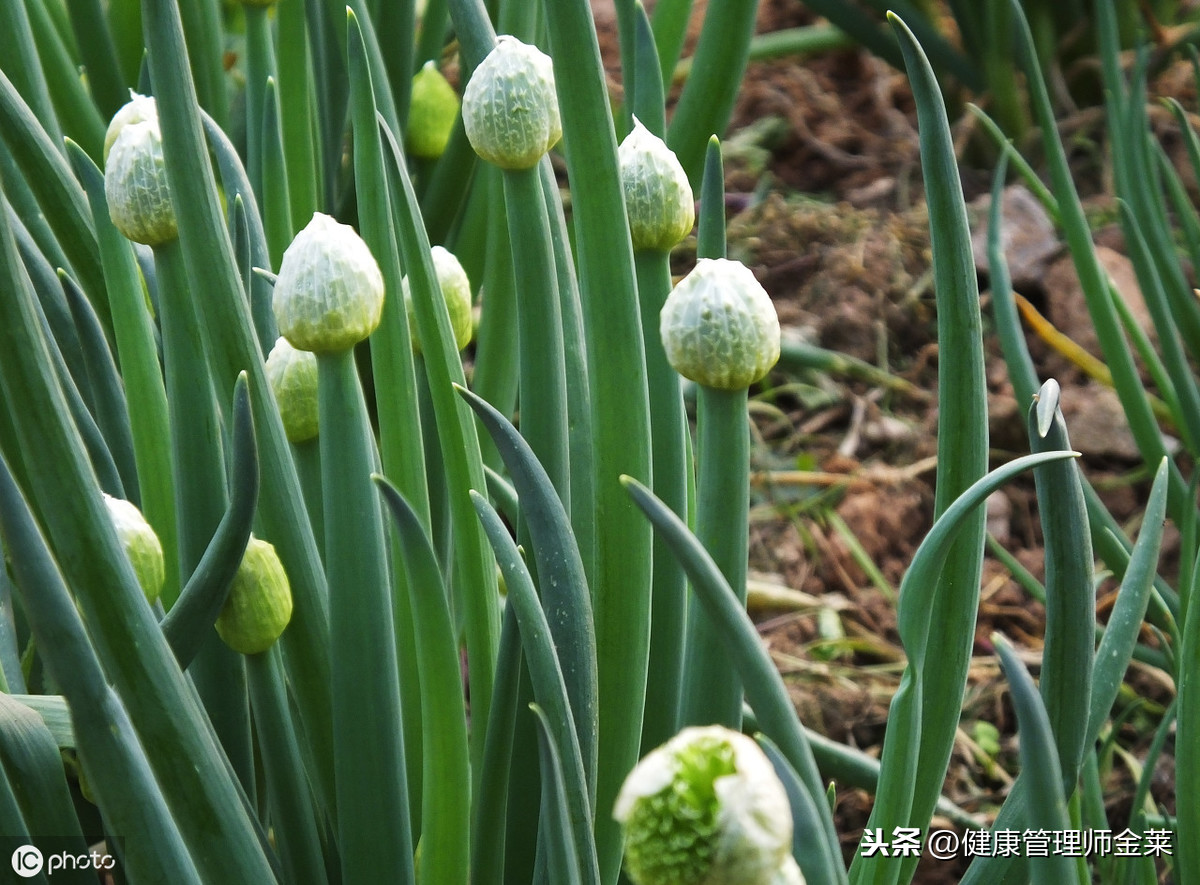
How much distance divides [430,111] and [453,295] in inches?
19.8

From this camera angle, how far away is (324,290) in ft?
1.60

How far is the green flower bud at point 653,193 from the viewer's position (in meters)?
0.57

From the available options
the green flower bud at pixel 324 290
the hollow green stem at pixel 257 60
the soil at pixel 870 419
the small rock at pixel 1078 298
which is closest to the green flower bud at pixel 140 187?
the green flower bud at pixel 324 290

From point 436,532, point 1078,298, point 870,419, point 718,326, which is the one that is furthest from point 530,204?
point 1078,298

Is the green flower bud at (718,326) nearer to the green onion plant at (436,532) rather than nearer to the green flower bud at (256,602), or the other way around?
the green onion plant at (436,532)

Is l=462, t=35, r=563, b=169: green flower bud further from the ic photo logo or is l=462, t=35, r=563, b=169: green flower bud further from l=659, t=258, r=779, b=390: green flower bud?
the ic photo logo

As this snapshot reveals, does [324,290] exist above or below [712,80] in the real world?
below

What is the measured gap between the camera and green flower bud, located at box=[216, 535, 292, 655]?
543 mm

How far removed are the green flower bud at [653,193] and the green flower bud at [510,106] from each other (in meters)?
0.05

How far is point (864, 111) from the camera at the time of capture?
6.59ft

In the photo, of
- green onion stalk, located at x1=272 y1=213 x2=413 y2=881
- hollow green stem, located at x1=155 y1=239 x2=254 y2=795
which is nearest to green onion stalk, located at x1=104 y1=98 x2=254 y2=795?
hollow green stem, located at x1=155 y1=239 x2=254 y2=795

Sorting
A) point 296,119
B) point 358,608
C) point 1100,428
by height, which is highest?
point 296,119

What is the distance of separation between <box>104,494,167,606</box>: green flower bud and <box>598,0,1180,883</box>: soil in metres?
0.69

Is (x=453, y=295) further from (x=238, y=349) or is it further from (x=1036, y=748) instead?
(x=1036, y=748)
